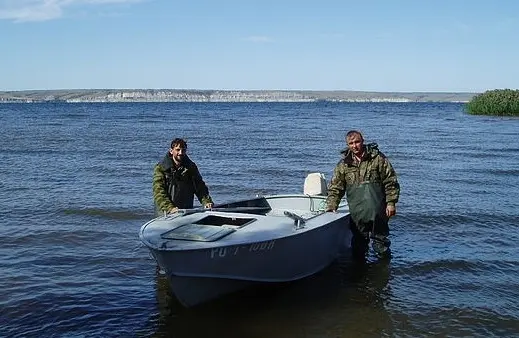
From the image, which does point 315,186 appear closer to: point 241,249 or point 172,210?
point 172,210

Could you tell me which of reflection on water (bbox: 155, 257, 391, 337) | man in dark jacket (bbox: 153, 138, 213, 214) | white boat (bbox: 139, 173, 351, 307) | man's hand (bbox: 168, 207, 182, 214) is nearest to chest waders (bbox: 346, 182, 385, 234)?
white boat (bbox: 139, 173, 351, 307)

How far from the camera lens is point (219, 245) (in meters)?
6.63

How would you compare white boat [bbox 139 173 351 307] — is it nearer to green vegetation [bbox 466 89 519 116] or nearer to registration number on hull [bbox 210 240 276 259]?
registration number on hull [bbox 210 240 276 259]

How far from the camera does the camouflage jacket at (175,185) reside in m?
8.22

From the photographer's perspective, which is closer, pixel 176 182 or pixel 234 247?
pixel 234 247

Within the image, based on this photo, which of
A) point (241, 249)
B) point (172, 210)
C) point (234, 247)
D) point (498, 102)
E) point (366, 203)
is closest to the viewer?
point (234, 247)

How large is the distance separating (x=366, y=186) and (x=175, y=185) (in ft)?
9.05

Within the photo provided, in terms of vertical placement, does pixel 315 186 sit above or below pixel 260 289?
above

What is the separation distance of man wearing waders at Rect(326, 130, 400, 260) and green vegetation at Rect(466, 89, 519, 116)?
48.9 metres

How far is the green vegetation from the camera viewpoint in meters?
52.8

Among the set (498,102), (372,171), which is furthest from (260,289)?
(498,102)

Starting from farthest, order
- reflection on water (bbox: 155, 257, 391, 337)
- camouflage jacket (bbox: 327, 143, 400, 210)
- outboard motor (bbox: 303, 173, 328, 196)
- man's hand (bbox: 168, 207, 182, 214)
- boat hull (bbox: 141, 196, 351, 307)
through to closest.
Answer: outboard motor (bbox: 303, 173, 328, 196)
camouflage jacket (bbox: 327, 143, 400, 210)
man's hand (bbox: 168, 207, 182, 214)
reflection on water (bbox: 155, 257, 391, 337)
boat hull (bbox: 141, 196, 351, 307)

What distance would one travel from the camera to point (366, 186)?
8445 millimetres

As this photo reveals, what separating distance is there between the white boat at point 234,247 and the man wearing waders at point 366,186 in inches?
12.6
